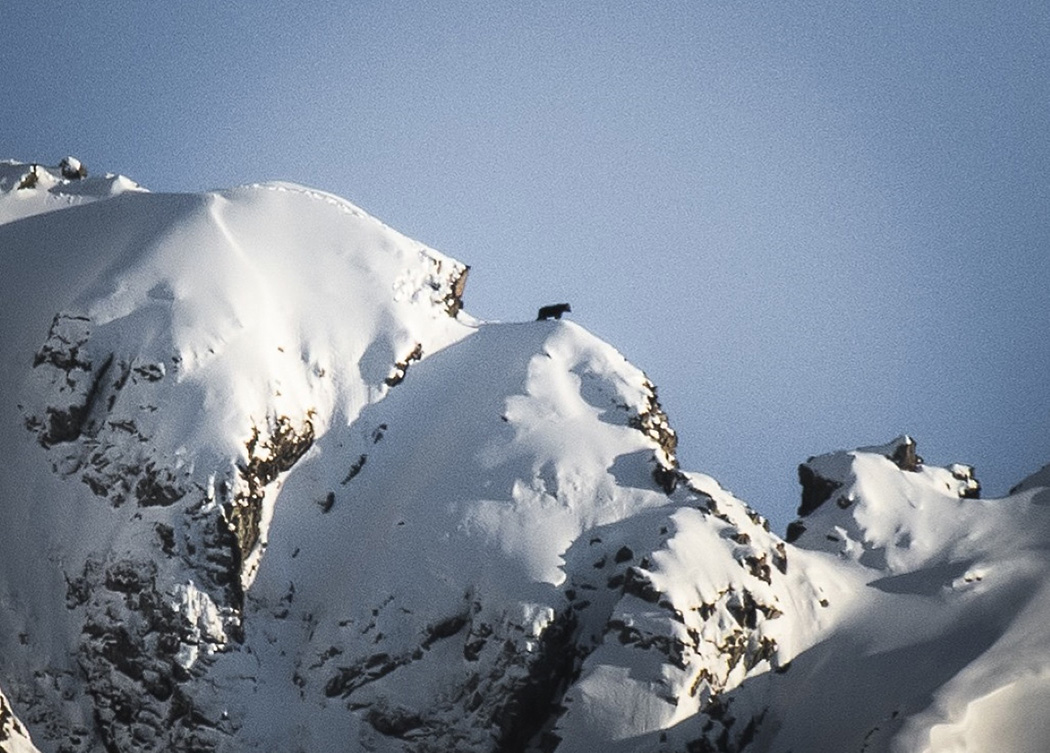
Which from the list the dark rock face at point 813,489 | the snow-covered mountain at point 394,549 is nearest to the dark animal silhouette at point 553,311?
the snow-covered mountain at point 394,549

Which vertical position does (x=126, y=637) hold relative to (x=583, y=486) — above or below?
below

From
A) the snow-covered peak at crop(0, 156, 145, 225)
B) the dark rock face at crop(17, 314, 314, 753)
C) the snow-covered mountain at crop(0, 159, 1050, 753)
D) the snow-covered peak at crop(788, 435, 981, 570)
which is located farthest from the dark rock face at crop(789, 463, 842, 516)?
the snow-covered peak at crop(0, 156, 145, 225)

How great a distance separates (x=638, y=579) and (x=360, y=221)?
38.6 meters

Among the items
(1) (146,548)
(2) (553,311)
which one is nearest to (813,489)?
(2) (553,311)

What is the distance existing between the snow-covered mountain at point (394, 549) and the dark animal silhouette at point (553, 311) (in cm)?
527

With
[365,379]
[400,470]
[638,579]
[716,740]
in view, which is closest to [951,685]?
[716,740]

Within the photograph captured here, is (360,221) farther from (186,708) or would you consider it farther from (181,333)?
(186,708)

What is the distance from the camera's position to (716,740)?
230 feet

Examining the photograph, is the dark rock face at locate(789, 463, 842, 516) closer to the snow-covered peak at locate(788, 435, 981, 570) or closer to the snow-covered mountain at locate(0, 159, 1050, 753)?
the snow-covered peak at locate(788, 435, 981, 570)

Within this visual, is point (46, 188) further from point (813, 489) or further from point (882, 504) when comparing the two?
point (882, 504)

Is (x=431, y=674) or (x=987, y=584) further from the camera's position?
(x=987, y=584)

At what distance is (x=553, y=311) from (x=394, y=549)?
1077 inches

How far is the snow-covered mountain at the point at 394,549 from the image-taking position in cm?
7144

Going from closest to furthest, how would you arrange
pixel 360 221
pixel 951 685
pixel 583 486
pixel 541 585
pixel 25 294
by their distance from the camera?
pixel 951 685
pixel 541 585
pixel 583 486
pixel 25 294
pixel 360 221
